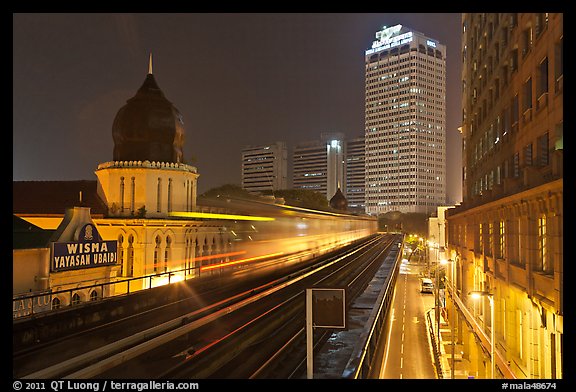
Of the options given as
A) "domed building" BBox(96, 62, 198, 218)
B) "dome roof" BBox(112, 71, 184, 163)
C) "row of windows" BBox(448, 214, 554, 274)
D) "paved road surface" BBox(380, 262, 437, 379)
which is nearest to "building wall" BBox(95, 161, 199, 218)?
"domed building" BBox(96, 62, 198, 218)

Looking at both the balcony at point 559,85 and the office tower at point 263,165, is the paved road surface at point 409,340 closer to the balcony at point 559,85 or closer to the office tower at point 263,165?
the balcony at point 559,85

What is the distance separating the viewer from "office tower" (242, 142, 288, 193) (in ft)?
252

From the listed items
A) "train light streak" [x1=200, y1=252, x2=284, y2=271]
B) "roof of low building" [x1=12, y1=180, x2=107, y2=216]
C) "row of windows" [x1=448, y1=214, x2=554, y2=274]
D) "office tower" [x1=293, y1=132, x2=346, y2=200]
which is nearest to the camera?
"row of windows" [x1=448, y1=214, x2=554, y2=274]

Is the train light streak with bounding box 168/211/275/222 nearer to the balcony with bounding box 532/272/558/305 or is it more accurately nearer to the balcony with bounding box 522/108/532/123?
the balcony with bounding box 522/108/532/123

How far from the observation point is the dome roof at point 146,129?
2998cm

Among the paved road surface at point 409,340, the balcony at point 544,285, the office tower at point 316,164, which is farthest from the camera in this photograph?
the office tower at point 316,164

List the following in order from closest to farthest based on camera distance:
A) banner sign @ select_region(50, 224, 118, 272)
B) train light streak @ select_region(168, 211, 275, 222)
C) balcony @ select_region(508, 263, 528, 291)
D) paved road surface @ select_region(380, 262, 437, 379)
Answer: balcony @ select_region(508, 263, 528, 291), banner sign @ select_region(50, 224, 118, 272), train light streak @ select_region(168, 211, 275, 222), paved road surface @ select_region(380, 262, 437, 379)

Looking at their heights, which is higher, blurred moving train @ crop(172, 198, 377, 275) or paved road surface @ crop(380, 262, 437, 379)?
blurred moving train @ crop(172, 198, 377, 275)

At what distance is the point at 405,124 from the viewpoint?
487 feet

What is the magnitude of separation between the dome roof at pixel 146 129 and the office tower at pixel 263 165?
4187 centimetres

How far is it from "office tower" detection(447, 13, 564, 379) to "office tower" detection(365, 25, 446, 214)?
109 meters

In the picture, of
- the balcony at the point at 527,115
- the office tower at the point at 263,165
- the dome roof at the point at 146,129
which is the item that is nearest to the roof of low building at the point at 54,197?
the dome roof at the point at 146,129

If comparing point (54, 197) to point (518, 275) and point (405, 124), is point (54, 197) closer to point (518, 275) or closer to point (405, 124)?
point (518, 275)

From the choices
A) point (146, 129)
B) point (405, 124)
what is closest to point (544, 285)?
point (146, 129)
